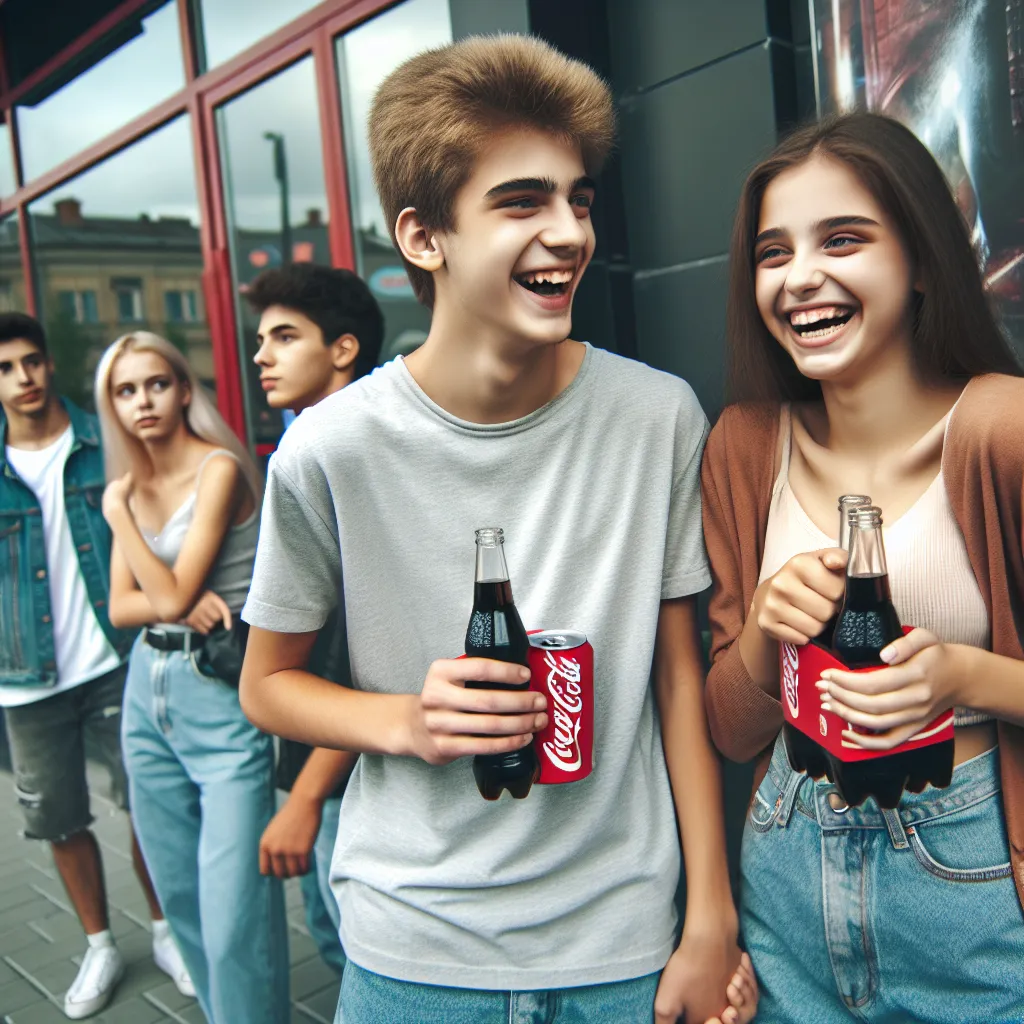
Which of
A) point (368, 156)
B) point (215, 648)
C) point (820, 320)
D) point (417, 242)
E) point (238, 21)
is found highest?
point (238, 21)

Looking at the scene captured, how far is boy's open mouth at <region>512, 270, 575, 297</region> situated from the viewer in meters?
1.51

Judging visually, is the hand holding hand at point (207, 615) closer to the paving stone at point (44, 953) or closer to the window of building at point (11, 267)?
the paving stone at point (44, 953)

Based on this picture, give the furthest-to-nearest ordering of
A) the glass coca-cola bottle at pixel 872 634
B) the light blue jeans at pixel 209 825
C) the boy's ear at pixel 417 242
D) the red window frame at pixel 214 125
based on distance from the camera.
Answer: the red window frame at pixel 214 125 < the light blue jeans at pixel 209 825 < the boy's ear at pixel 417 242 < the glass coca-cola bottle at pixel 872 634

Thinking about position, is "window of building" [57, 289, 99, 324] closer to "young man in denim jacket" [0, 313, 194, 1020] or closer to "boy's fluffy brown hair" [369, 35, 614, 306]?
"young man in denim jacket" [0, 313, 194, 1020]

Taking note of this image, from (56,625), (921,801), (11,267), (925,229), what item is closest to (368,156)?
(56,625)

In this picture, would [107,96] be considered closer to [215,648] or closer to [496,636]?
Result: [215,648]

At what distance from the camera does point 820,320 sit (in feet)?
4.82

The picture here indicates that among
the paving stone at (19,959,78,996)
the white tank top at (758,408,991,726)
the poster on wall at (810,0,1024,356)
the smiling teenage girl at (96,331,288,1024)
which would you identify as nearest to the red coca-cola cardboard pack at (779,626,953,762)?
the white tank top at (758,408,991,726)

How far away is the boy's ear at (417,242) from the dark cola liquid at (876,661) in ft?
2.80

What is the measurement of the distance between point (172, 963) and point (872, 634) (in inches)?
134

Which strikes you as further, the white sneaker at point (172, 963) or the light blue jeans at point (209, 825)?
the white sneaker at point (172, 963)

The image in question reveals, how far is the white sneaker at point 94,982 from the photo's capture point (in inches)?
137

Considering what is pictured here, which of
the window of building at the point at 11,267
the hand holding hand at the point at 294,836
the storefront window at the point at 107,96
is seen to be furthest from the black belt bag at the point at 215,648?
the window of building at the point at 11,267

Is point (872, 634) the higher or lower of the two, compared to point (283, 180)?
lower
